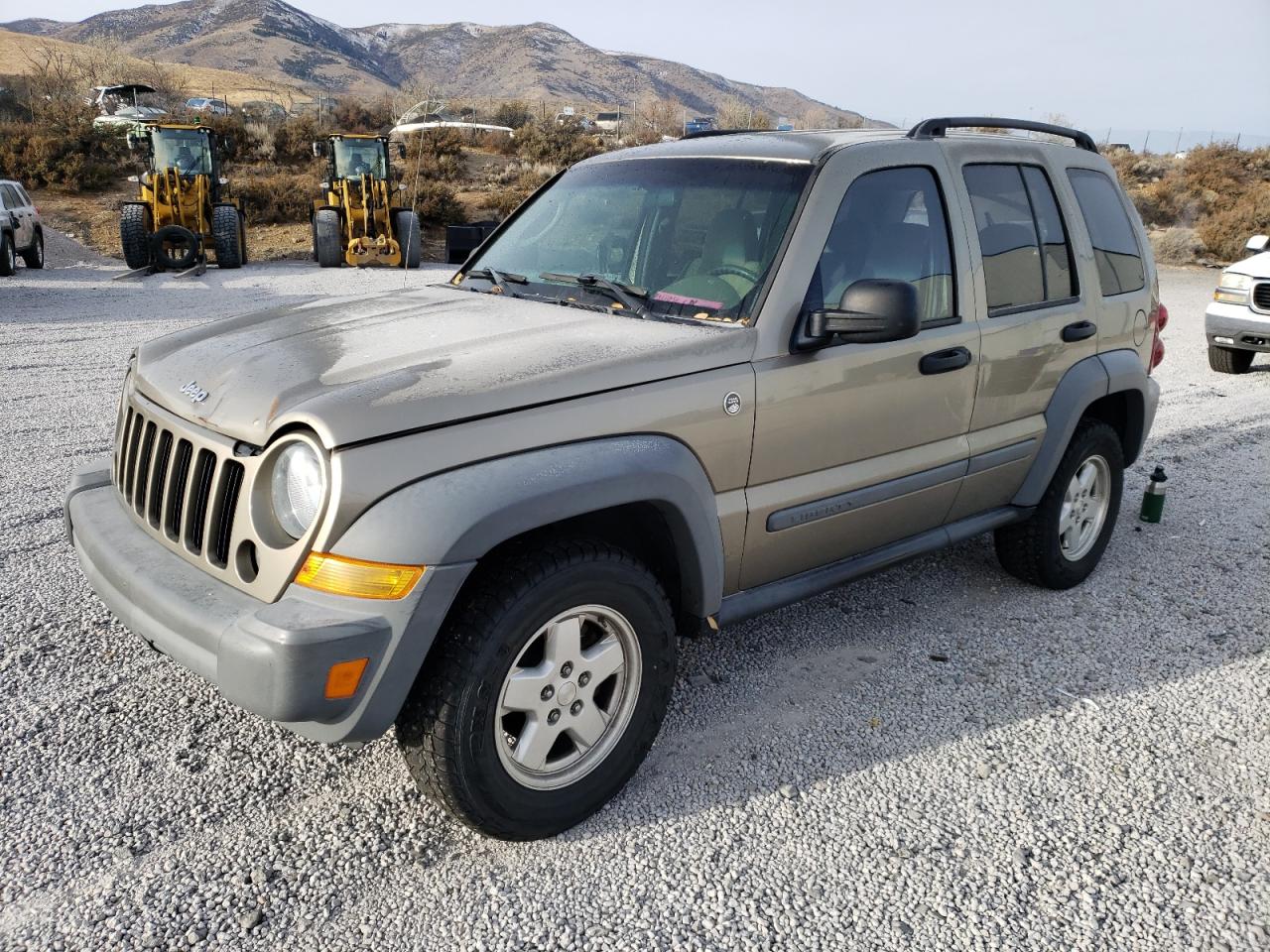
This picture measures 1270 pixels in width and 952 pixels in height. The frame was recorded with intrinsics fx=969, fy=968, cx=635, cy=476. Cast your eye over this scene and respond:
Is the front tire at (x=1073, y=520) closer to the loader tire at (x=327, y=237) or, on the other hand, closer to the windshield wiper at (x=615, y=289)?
the windshield wiper at (x=615, y=289)

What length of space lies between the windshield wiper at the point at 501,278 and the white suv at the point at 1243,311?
9053mm

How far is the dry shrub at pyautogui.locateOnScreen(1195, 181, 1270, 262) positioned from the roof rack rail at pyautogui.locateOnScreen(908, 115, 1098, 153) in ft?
78.7

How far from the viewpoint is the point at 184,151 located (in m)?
17.5

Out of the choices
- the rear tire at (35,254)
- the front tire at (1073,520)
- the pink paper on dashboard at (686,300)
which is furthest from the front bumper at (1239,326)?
the rear tire at (35,254)

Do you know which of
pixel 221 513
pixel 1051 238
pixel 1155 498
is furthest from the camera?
pixel 1155 498

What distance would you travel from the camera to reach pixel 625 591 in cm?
268

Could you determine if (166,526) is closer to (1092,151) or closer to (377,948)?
(377,948)

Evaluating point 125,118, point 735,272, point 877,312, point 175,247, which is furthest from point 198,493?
point 125,118

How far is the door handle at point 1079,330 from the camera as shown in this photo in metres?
4.12

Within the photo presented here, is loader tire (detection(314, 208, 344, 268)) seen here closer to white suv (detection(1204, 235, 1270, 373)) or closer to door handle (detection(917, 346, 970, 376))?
white suv (detection(1204, 235, 1270, 373))

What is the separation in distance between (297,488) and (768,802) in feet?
5.45

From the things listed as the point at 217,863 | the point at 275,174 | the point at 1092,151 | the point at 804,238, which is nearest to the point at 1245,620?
the point at 1092,151

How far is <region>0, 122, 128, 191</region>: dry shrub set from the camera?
82.2ft

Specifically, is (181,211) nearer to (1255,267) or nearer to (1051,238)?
(1255,267)
